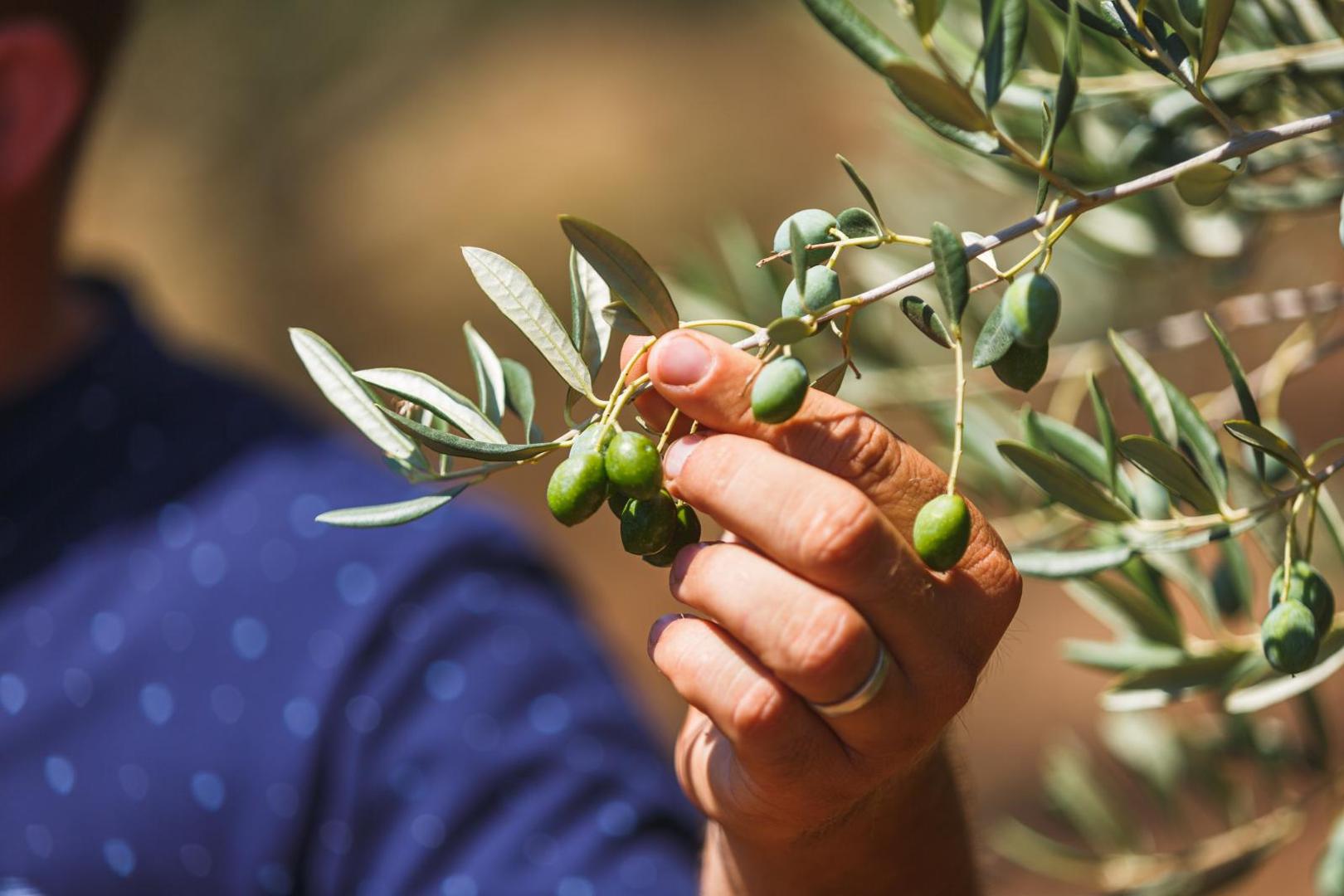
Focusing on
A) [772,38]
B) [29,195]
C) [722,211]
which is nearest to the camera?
[29,195]

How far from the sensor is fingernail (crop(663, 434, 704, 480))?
516 mm

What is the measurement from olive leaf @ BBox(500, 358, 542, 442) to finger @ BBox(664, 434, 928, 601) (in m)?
0.08

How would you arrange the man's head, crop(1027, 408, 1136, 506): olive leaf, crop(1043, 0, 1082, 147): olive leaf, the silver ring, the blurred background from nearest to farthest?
crop(1043, 0, 1082, 147): olive leaf → the silver ring → crop(1027, 408, 1136, 506): olive leaf → the man's head → the blurred background

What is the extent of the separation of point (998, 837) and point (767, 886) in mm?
607

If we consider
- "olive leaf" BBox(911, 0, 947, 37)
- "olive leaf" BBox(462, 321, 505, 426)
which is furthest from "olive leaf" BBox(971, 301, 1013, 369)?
"olive leaf" BBox(462, 321, 505, 426)

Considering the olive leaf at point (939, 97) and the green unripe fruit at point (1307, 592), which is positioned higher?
the olive leaf at point (939, 97)

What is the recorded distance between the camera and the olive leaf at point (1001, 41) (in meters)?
0.42

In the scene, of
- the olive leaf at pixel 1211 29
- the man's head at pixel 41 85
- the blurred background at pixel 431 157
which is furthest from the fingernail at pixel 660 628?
the blurred background at pixel 431 157

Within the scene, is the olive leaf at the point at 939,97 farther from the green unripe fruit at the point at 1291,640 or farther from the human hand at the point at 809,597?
the green unripe fruit at the point at 1291,640

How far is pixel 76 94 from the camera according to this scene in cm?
191

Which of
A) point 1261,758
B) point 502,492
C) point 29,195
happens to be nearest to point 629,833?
Answer: point 1261,758

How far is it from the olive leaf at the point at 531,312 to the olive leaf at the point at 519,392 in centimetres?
4

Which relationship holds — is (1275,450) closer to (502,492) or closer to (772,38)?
(502,492)

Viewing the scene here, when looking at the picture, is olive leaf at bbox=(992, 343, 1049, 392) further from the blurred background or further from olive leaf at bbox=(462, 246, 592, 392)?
the blurred background
